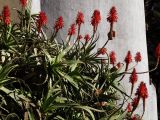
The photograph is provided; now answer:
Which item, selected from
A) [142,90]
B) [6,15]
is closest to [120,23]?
[142,90]

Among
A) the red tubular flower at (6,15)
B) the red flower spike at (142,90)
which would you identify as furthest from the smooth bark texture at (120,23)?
the red flower spike at (142,90)

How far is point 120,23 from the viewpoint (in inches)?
194

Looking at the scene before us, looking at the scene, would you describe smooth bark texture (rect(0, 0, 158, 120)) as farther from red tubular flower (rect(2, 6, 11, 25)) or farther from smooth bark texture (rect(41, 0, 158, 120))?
red tubular flower (rect(2, 6, 11, 25))

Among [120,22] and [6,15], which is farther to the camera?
[120,22]

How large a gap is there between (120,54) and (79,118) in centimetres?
150

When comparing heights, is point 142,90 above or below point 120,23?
below

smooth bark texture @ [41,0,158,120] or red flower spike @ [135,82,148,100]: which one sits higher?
smooth bark texture @ [41,0,158,120]

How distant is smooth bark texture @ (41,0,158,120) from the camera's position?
15.3 feet

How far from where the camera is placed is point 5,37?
3684mm

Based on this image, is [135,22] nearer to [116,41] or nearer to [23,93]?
[116,41]

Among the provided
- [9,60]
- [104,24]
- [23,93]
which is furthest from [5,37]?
[104,24]

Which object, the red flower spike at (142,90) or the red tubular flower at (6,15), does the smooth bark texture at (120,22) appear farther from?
the red flower spike at (142,90)

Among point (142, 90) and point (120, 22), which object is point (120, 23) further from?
point (142, 90)

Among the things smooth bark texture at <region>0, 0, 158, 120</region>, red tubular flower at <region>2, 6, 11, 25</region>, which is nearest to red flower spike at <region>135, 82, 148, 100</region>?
red tubular flower at <region>2, 6, 11, 25</region>
